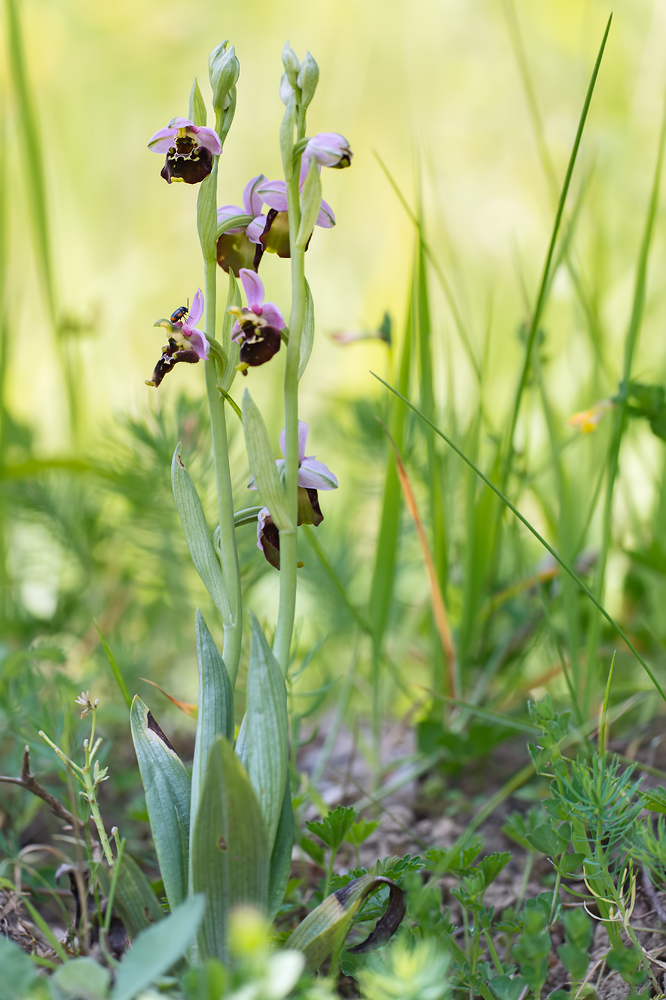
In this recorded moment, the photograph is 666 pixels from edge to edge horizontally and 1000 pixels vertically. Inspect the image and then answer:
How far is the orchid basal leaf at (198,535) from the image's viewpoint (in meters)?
0.74

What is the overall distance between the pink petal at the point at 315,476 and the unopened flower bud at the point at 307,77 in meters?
0.35

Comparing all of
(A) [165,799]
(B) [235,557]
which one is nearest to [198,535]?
(B) [235,557]

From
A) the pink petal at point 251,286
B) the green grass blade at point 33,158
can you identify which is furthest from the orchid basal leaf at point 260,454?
the green grass blade at point 33,158

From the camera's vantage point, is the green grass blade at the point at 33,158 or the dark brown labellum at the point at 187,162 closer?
the dark brown labellum at the point at 187,162

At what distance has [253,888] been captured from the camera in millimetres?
654

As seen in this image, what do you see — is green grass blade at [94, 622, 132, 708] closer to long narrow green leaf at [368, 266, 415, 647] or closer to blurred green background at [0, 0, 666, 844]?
blurred green background at [0, 0, 666, 844]

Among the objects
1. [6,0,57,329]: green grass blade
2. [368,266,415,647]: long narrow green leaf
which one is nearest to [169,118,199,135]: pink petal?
[368,266,415,647]: long narrow green leaf

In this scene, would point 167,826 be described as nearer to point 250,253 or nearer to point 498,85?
point 250,253

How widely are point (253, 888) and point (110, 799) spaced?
0.64m

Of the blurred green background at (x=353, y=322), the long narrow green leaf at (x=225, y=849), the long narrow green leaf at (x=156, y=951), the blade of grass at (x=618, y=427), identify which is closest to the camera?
the long narrow green leaf at (x=156, y=951)

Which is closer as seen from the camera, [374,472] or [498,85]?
[374,472]

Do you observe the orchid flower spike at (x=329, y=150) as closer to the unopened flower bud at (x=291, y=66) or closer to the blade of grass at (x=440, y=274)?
the unopened flower bud at (x=291, y=66)

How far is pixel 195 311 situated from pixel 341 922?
59 cm

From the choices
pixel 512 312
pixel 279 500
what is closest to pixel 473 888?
pixel 279 500
